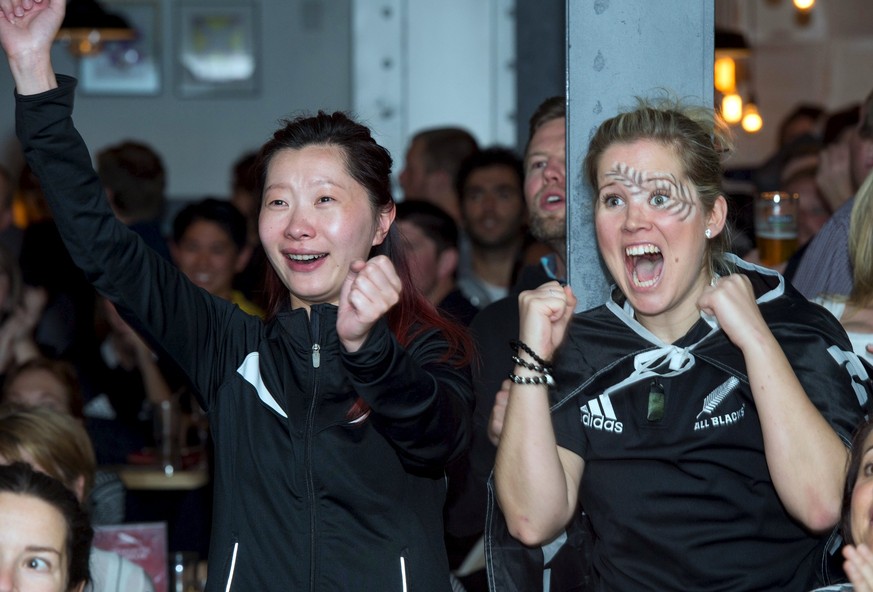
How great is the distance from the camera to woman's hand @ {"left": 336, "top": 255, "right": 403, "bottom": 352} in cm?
189

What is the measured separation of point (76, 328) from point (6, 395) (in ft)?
3.64

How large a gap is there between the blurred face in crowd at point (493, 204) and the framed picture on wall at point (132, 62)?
4.59 m

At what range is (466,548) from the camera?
11.6 ft

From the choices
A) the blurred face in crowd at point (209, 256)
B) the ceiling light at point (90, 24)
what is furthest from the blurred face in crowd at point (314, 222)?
the ceiling light at point (90, 24)

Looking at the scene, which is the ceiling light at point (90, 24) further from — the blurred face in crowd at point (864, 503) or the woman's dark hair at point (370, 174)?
the blurred face in crowd at point (864, 503)

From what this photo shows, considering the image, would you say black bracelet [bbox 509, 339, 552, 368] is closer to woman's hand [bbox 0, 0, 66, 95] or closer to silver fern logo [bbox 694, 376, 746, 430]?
silver fern logo [bbox 694, 376, 746, 430]

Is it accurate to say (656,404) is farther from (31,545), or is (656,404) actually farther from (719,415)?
(31,545)

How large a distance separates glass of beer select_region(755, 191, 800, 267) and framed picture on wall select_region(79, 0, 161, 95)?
631 centimetres

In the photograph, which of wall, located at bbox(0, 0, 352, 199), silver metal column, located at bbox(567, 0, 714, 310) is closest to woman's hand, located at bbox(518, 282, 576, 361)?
silver metal column, located at bbox(567, 0, 714, 310)

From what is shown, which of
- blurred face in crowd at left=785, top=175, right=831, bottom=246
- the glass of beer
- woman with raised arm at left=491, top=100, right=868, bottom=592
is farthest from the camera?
blurred face in crowd at left=785, top=175, right=831, bottom=246

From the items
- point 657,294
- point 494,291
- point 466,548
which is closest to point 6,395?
point 466,548

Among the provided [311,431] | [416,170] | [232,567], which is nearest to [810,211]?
[416,170]

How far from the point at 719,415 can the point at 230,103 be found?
23.8ft

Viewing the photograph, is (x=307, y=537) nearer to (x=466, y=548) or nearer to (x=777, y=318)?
(x=777, y=318)
